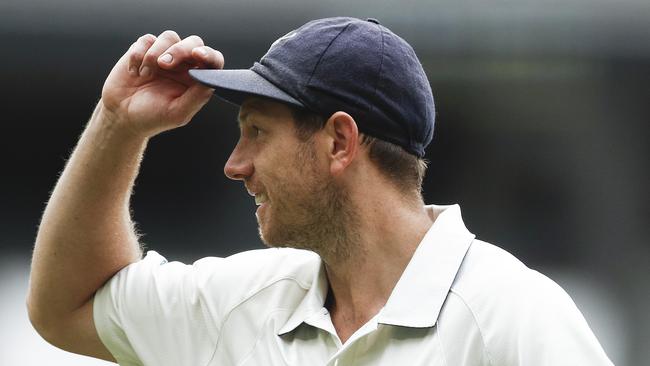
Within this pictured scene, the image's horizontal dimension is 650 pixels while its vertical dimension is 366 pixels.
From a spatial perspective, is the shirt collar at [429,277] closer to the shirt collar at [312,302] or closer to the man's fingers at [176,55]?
the shirt collar at [312,302]

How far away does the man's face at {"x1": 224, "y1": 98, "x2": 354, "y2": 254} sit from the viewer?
2311 mm

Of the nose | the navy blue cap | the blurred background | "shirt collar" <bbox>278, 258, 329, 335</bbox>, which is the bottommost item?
the blurred background

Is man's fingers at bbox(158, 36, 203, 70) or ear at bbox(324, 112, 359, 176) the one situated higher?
man's fingers at bbox(158, 36, 203, 70)

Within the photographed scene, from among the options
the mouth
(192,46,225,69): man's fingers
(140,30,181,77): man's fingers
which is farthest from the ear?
(140,30,181,77): man's fingers

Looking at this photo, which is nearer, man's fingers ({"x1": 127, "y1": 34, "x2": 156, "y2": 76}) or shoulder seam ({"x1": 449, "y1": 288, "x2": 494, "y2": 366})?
shoulder seam ({"x1": 449, "y1": 288, "x2": 494, "y2": 366})

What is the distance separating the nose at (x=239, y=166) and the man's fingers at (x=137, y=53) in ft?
0.95

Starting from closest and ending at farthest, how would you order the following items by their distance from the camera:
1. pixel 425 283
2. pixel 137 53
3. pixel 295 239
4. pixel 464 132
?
pixel 425 283, pixel 295 239, pixel 137 53, pixel 464 132

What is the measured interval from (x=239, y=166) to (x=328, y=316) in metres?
0.35

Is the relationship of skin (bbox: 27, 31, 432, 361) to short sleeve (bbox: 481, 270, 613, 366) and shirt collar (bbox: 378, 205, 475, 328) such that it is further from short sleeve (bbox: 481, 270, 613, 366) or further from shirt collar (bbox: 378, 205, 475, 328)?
short sleeve (bbox: 481, 270, 613, 366)

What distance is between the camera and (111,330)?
2477 millimetres

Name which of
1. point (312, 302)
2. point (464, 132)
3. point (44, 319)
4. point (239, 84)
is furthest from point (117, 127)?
point (464, 132)

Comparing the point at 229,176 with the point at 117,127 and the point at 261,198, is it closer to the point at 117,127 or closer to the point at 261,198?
the point at 261,198

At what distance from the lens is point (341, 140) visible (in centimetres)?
232

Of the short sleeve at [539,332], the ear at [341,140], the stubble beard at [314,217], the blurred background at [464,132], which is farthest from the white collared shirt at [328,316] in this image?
the blurred background at [464,132]
